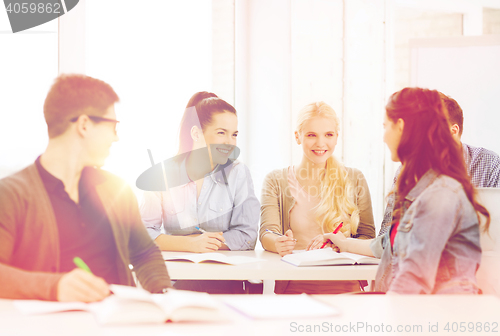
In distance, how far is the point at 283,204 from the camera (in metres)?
2.00

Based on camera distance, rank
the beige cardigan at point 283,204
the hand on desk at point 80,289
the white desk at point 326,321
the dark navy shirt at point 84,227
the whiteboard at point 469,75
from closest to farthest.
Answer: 1. the white desk at point 326,321
2. the hand on desk at point 80,289
3. the dark navy shirt at point 84,227
4. the beige cardigan at point 283,204
5. the whiteboard at point 469,75

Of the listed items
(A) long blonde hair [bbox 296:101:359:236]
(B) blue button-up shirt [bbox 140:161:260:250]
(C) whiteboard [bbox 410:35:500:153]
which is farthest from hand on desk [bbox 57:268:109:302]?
(C) whiteboard [bbox 410:35:500:153]

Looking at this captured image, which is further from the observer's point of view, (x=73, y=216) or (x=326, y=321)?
(x=73, y=216)

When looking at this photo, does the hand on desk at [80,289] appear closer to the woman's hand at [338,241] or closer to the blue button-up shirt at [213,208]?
the blue button-up shirt at [213,208]

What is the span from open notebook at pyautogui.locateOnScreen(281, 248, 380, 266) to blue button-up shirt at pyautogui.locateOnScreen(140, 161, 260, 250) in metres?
0.26

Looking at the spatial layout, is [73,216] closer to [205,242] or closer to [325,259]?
[205,242]

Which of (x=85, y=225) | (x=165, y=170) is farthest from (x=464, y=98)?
(x=85, y=225)

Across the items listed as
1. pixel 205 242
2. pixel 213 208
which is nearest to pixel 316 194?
pixel 213 208

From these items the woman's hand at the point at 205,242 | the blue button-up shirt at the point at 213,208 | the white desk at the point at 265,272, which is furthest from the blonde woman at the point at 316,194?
the white desk at the point at 265,272

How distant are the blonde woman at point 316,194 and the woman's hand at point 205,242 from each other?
0.28 metres

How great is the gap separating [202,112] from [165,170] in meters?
0.28

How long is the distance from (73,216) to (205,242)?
2.03ft

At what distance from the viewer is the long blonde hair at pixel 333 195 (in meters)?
1.90

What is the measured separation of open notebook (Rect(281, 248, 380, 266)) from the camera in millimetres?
1461
